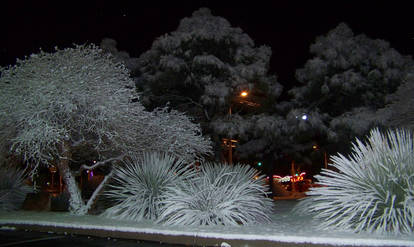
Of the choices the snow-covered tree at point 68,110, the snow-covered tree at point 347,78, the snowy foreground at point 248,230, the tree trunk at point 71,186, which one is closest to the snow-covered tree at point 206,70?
the snow-covered tree at point 347,78

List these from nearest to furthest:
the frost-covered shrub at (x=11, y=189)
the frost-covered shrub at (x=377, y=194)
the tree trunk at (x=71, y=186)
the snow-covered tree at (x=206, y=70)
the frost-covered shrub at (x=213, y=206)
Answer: the frost-covered shrub at (x=377, y=194), the frost-covered shrub at (x=213, y=206), the tree trunk at (x=71, y=186), the frost-covered shrub at (x=11, y=189), the snow-covered tree at (x=206, y=70)

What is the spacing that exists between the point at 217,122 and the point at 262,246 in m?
14.3

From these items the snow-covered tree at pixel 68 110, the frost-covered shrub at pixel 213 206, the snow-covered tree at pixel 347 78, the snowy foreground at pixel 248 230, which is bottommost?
the snowy foreground at pixel 248 230

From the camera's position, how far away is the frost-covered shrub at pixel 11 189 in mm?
16953

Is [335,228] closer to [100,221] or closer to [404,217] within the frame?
[404,217]

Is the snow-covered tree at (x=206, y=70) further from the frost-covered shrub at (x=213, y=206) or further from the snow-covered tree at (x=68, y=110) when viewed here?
the frost-covered shrub at (x=213, y=206)

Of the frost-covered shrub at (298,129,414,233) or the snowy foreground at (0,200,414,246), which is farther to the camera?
the frost-covered shrub at (298,129,414,233)

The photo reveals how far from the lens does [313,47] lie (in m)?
24.9

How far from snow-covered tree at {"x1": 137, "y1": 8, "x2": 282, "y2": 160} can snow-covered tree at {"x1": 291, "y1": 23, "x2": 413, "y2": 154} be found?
6.81 ft

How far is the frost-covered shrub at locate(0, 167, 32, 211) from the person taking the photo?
17.0 meters

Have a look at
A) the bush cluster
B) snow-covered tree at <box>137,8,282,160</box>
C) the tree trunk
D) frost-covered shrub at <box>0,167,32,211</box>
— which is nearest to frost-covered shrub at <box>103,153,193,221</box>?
the bush cluster

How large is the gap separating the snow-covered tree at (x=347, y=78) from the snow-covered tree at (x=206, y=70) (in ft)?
6.81

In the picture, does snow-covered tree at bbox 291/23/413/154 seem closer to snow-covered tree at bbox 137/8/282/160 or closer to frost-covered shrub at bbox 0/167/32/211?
snow-covered tree at bbox 137/8/282/160

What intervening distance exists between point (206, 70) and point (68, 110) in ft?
37.3
